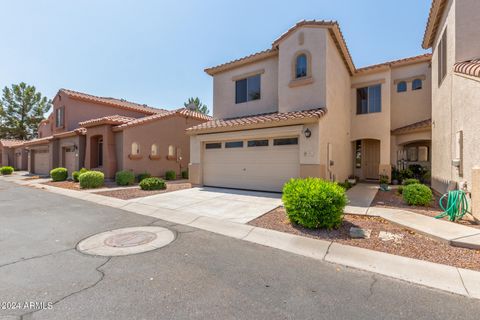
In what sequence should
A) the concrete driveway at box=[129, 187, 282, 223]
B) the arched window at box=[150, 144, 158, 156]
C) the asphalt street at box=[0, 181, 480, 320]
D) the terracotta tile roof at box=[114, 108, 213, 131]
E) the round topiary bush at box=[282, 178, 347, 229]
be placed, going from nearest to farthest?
1. the asphalt street at box=[0, 181, 480, 320]
2. the round topiary bush at box=[282, 178, 347, 229]
3. the concrete driveway at box=[129, 187, 282, 223]
4. the terracotta tile roof at box=[114, 108, 213, 131]
5. the arched window at box=[150, 144, 158, 156]

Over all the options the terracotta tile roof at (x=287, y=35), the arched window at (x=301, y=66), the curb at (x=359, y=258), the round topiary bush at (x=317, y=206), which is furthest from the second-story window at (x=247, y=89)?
the curb at (x=359, y=258)

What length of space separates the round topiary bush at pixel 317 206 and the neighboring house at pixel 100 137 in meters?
13.8

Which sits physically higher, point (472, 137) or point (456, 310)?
point (472, 137)

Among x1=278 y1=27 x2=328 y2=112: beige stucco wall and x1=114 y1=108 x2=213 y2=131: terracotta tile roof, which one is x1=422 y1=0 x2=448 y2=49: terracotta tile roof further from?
x1=114 y1=108 x2=213 y2=131: terracotta tile roof

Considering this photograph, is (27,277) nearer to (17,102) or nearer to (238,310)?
(238,310)

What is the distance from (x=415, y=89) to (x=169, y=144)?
1799cm

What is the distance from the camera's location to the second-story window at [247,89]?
13133 millimetres

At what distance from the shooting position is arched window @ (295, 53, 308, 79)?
10773 mm

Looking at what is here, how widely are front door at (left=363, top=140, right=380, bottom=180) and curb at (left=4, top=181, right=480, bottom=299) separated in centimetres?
1268

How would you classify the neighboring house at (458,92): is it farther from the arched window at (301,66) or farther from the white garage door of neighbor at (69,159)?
the white garage door of neighbor at (69,159)

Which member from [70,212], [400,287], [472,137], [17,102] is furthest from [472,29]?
[17,102]

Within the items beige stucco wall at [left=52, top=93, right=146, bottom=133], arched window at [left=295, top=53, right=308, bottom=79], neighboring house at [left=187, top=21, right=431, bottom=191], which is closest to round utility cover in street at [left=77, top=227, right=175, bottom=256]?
neighboring house at [left=187, top=21, right=431, bottom=191]

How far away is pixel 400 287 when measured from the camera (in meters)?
3.25

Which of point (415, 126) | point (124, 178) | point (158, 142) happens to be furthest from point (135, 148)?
point (415, 126)
